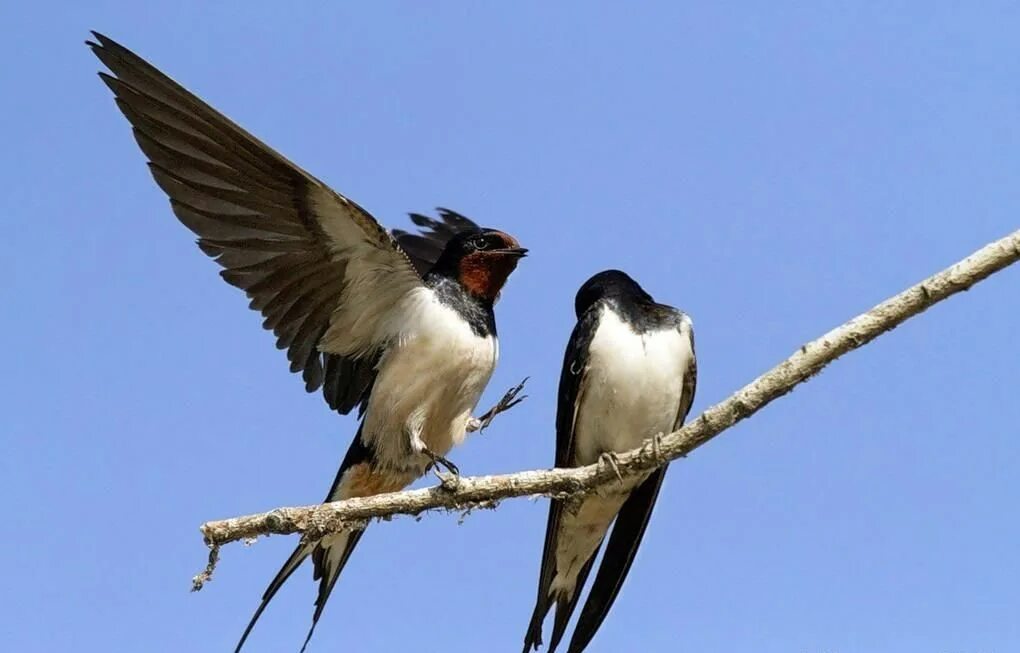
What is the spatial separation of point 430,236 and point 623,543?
9.49 feet

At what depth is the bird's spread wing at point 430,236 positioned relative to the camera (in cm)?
787

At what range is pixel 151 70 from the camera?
523 cm

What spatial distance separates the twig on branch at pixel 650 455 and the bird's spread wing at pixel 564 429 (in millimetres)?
899

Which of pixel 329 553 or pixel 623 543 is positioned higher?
pixel 623 543

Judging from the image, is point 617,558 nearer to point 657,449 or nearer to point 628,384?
point 628,384

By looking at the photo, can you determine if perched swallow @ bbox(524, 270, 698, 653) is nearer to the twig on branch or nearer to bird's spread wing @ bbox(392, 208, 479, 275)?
the twig on branch

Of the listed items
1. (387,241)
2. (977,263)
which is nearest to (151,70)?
(387,241)

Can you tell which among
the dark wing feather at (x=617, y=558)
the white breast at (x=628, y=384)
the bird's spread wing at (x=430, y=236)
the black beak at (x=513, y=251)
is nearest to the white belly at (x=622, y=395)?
the white breast at (x=628, y=384)

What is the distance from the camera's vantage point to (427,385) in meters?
5.74

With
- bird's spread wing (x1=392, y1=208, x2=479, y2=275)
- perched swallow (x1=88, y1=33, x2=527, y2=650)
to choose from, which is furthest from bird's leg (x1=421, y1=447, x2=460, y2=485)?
bird's spread wing (x1=392, y1=208, x2=479, y2=275)

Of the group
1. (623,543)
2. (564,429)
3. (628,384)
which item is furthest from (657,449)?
(623,543)

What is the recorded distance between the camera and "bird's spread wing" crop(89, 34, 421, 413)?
5.43 metres

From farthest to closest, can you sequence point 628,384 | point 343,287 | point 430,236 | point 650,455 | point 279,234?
point 430,236 → point 343,287 → point 279,234 → point 628,384 → point 650,455

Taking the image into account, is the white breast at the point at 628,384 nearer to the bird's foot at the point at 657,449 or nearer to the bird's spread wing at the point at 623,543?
the bird's spread wing at the point at 623,543
